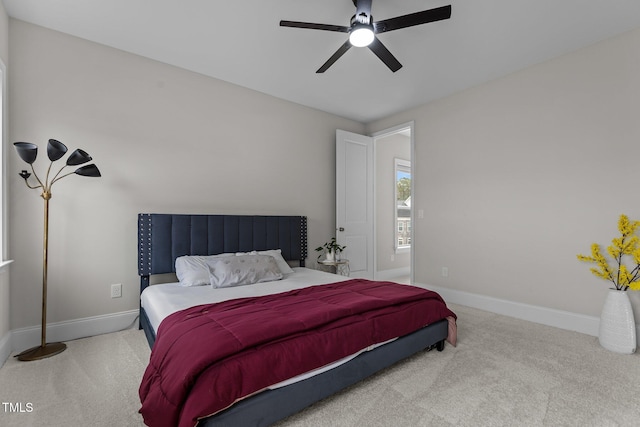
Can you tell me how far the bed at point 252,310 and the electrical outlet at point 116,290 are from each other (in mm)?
193

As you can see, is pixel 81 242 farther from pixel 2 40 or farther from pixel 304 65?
pixel 304 65

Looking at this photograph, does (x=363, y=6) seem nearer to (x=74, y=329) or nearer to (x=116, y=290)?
(x=116, y=290)

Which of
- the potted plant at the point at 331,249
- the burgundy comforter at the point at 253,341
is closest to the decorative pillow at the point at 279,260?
the potted plant at the point at 331,249

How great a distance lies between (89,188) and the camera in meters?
2.85

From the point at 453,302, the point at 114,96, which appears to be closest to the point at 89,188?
the point at 114,96

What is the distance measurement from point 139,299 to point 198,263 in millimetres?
769

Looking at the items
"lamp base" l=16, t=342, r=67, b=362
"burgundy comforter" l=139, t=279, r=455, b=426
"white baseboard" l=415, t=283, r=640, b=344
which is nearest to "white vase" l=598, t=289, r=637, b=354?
"white baseboard" l=415, t=283, r=640, b=344

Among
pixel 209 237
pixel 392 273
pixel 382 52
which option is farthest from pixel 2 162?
pixel 392 273

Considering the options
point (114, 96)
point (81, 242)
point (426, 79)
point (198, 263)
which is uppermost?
point (426, 79)

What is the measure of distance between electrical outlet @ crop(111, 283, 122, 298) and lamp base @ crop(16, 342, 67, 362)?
53 cm

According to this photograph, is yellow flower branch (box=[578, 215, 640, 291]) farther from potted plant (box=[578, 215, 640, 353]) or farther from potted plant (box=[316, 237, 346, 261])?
potted plant (box=[316, 237, 346, 261])

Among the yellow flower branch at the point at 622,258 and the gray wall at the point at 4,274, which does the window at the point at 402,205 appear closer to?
the yellow flower branch at the point at 622,258

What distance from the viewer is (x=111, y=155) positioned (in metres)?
2.96

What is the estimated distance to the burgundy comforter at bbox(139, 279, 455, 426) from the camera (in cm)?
133
